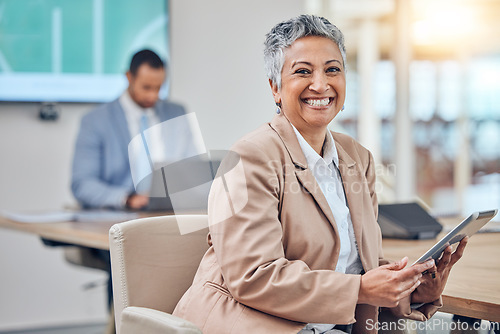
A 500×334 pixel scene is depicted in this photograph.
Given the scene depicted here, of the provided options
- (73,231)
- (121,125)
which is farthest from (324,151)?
(121,125)

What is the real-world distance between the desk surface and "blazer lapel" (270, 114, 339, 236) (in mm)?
308

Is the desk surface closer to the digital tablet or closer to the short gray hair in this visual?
the digital tablet

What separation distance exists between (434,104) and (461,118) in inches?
11.5

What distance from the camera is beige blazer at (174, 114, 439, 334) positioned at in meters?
1.23

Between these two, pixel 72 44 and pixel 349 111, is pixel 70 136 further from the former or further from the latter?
pixel 349 111

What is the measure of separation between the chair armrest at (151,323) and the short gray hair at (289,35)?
0.57 m

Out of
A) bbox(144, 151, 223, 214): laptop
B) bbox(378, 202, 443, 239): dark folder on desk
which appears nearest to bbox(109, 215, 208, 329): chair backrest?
bbox(144, 151, 223, 214): laptop

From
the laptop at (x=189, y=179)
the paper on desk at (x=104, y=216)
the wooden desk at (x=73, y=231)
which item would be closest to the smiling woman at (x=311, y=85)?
the laptop at (x=189, y=179)

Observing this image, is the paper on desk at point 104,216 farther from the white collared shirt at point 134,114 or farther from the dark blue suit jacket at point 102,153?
the white collared shirt at point 134,114

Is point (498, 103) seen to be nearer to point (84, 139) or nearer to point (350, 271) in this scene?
point (84, 139)

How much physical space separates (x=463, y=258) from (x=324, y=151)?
0.53 metres

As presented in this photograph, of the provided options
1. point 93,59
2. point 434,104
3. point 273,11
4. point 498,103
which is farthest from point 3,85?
point 498,103

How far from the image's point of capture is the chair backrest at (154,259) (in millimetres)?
1490

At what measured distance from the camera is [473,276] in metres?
1.51
